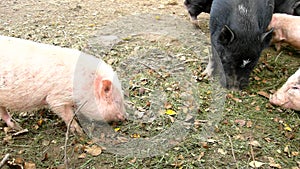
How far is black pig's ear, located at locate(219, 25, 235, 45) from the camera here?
373 cm

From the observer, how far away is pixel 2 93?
3.08 metres

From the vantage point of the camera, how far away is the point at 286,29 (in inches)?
173

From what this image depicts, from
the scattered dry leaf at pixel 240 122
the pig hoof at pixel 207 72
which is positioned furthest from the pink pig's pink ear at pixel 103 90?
the pig hoof at pixel 207 72

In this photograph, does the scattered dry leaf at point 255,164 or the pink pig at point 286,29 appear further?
the pink pig at point 286,29

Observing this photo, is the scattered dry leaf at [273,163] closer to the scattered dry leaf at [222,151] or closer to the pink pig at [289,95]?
the scattered dry leaf at [222,151]

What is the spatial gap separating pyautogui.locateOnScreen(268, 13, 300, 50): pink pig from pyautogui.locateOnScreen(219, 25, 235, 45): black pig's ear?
2.87ft

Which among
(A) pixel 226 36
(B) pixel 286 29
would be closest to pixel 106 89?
(A) pixel 226 36

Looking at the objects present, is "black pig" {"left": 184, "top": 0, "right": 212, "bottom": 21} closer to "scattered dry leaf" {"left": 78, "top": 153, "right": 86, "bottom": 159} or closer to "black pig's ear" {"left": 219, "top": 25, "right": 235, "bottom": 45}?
"black pig's ear" {"left": 219, "top": 25, "right": 235, "bottom": 45}

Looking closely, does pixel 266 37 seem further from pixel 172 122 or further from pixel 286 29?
pixel 172 122

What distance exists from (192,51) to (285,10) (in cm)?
146

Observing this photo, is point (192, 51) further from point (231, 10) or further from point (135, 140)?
point (135, 140)

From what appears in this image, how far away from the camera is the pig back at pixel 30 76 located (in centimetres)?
305

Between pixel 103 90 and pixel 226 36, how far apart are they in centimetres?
136

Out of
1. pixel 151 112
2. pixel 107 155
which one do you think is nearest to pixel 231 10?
pixel 151 112
